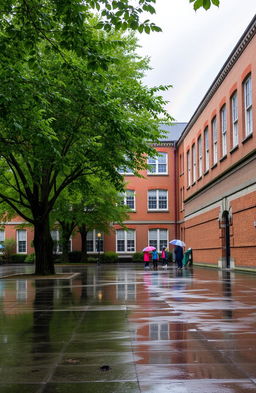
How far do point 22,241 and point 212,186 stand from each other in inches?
1252

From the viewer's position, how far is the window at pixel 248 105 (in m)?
24.4

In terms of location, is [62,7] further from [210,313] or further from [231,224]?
[231,224]

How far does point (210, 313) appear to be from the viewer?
9.62 m

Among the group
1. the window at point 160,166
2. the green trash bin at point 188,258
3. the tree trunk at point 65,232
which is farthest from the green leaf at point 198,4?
the window at point 160,166

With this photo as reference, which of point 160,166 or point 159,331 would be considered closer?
point 159,331

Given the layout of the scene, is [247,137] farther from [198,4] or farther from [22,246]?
[22,246]

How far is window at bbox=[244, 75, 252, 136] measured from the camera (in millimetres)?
24431

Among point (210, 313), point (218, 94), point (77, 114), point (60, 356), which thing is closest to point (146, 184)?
point (218, 94)

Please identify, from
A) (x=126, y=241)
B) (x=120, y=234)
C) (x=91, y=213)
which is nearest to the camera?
(x=91, y=213)

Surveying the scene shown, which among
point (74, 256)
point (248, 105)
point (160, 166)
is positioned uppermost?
point (160, 166)

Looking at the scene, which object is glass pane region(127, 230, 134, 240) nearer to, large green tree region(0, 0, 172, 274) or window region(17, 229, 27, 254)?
window region(17, 229, 27, 254)

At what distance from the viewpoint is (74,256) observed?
5647 centimetres

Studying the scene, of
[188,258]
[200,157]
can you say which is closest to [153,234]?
[188,258]

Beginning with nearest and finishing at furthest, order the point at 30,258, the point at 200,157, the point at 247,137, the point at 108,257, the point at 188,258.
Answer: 1. the point at 247,137
2. the point at 188,258
3. the point at 200,157
4. the point at 108,257
5. the point at 30,258
